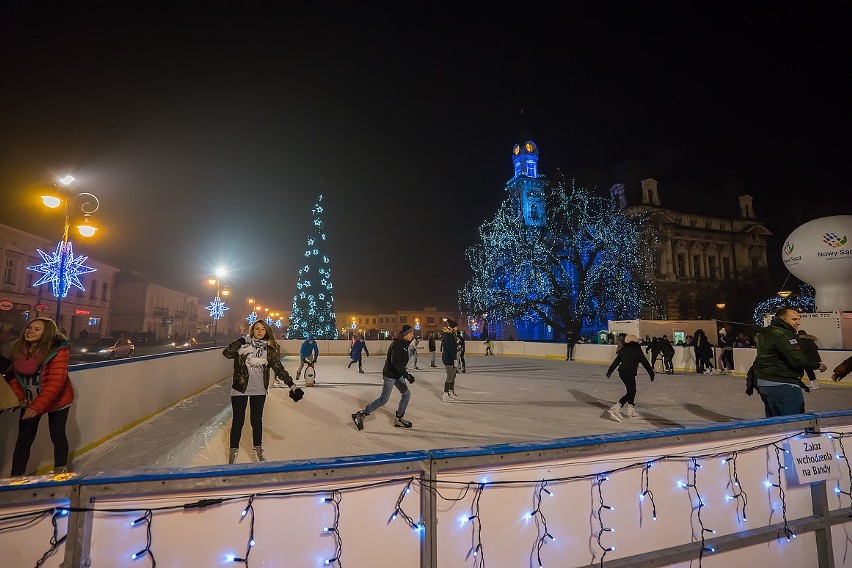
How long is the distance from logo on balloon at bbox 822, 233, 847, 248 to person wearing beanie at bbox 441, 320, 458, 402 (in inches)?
859

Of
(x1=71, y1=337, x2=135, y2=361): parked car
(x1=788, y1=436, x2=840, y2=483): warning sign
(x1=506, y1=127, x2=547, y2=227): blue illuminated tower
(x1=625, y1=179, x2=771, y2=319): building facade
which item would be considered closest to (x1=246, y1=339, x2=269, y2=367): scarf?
(x1=788, y1=436, x2=840, y2=483): warning sign

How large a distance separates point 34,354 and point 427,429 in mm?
4753

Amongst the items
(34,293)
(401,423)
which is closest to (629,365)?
(401,423)

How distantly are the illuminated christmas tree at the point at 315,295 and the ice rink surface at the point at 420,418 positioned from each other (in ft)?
89.4

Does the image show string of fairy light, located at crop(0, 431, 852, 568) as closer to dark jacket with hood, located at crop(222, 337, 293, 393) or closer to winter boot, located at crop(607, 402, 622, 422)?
dark jacket with hood, located at crop(222, 337, 293, 393)

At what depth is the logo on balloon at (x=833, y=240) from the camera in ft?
68.7

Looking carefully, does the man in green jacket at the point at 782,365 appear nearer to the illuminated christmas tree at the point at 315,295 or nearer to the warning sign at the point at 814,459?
the warning sign at the point at 814,459

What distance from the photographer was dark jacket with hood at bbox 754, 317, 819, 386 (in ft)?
13.8

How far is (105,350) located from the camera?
2120 cm

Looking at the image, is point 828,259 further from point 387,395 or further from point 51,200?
point 51,200

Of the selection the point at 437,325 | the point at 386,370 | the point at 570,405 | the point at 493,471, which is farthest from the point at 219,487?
the point at 437,325

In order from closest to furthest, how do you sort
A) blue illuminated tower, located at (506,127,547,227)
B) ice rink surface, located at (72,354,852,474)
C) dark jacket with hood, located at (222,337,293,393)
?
dark jacket with hood, located at (222,337,293,393)
ice rink surface, located at (72,354,852,474)
blue illuminated tower, located at (506,127,547,227)

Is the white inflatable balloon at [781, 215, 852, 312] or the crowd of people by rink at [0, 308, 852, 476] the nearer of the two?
the crowd of people by rink at [0, 308, 852, 476]

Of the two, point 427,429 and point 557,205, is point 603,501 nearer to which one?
point 427,429
